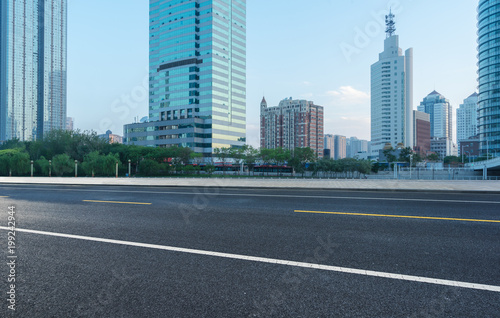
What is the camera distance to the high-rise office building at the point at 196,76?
110 metres

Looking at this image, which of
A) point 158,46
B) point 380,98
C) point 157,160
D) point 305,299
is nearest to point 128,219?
point 305,299

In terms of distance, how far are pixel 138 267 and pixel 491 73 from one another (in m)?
134

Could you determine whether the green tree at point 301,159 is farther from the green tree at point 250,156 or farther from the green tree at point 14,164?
the green tree at point 14,164

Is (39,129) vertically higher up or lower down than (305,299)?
higher up

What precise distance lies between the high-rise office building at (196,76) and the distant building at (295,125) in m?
70.8

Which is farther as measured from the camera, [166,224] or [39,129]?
[39,129]

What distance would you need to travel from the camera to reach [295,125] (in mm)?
187250

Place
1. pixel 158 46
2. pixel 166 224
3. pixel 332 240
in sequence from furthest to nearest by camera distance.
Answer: pixel 158 46, pixel 166 224, pixel 332 240

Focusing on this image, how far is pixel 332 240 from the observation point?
5176 millimetres

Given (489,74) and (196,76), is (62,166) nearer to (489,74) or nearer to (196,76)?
(196,76)

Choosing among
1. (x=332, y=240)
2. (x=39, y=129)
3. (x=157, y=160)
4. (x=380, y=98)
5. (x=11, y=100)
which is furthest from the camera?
(x=380, y=98)

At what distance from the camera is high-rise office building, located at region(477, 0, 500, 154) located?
9725 cm

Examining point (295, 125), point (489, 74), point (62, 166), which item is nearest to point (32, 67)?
point (62, 166)

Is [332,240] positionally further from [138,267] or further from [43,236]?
[43,236]
